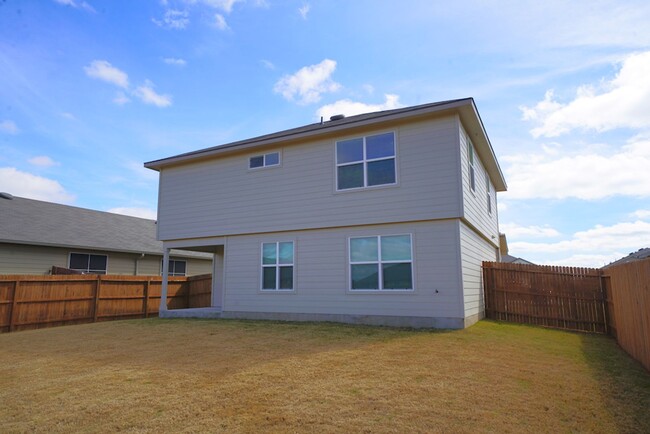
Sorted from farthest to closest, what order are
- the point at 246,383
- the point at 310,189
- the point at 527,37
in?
the point at 310,189 < the point at 527,37 < the point at 246,383

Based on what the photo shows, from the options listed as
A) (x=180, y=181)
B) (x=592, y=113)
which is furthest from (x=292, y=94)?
(x=592, y=113)

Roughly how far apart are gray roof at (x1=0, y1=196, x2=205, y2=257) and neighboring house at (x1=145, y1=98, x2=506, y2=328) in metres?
6.17

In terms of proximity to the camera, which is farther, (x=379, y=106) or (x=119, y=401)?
(x=379, y=106)

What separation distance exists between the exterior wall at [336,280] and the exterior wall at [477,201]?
1.22 m

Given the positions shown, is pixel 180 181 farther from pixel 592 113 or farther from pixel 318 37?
pixel 592 113

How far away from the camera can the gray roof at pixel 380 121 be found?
33.2 feet

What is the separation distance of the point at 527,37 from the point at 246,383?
9.51 m

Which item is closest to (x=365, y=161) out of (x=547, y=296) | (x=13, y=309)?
(x=547, y=296)

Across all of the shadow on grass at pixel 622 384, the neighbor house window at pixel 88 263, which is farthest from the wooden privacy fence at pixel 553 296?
the neighbor house window at pixel 88 263

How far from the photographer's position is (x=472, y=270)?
37.1 ft

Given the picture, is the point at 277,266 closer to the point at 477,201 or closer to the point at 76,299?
the point at 477,201

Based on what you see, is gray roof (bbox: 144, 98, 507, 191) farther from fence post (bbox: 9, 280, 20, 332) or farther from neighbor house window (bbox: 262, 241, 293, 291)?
fence post (bbox: 9, 280, 20, 332)

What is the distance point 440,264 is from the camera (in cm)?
989

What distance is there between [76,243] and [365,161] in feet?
43.7
